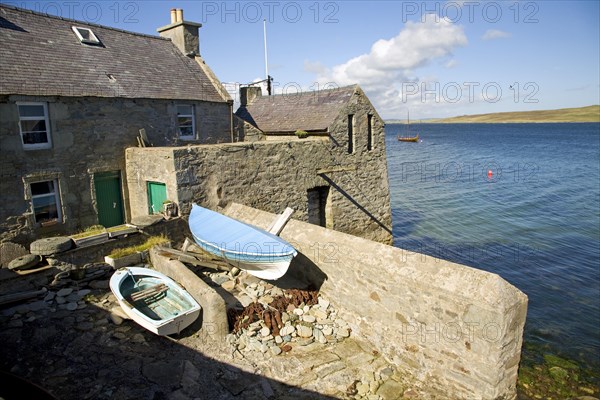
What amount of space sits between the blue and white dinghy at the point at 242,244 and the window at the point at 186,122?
446cm

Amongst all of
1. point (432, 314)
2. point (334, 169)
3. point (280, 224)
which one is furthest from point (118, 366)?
point (334, 169)

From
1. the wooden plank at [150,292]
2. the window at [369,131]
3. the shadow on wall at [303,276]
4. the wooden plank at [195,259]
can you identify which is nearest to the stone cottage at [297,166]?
the window at [369,131]

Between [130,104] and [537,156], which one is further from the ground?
[130,104]

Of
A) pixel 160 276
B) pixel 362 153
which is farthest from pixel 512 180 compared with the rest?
pixel 160 276

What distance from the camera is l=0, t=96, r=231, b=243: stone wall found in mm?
10523

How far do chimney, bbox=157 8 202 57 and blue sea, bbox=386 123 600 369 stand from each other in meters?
13.7

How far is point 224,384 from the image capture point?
6.90m

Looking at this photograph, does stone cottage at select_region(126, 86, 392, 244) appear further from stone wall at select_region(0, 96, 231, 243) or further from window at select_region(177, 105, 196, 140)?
window at select_region(177, 105, 196, 140)

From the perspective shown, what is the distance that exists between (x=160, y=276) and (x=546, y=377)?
30.8 ft

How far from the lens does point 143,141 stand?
13.2 m

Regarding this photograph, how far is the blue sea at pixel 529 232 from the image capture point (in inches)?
501

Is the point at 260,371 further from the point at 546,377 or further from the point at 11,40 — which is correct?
the point at 11,40

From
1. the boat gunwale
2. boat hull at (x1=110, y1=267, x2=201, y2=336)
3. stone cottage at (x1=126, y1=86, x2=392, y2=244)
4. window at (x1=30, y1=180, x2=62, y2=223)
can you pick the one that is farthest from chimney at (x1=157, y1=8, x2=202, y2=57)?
boat hull at (x1=110, y1=267, x2=201, y2=336)

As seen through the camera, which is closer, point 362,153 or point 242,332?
point 242,332
